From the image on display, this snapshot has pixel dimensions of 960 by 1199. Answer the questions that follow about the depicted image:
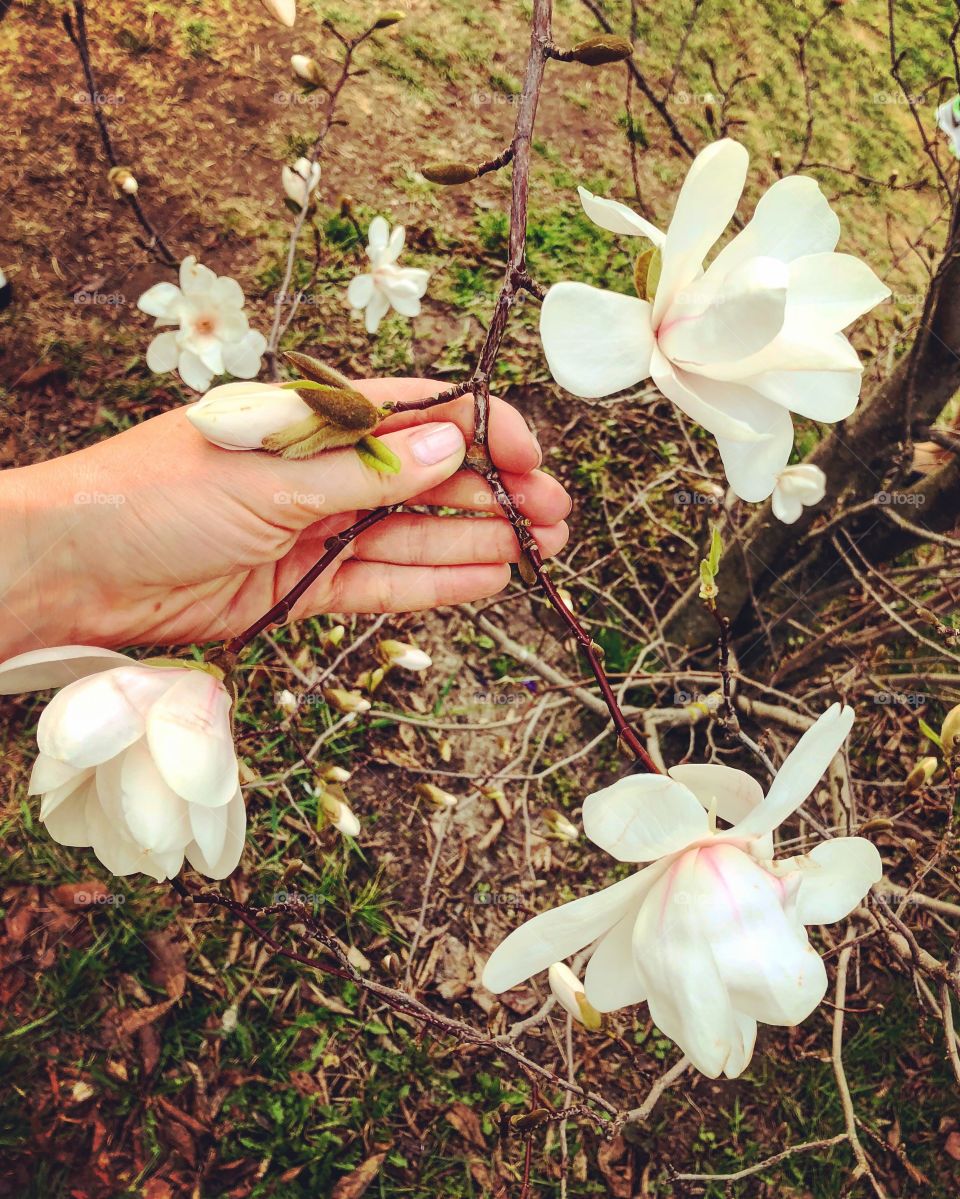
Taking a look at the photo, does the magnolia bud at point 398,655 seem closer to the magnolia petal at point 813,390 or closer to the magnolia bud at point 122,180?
the magnolia petal at point 813,390

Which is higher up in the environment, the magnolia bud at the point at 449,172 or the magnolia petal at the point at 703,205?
the magnolia petal at the point at 703,205

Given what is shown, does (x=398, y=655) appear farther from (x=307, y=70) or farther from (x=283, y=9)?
(x=307, y=70)

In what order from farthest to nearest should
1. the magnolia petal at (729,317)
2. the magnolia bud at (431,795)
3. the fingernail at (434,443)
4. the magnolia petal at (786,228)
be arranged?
the magnolia bud at (431,795)
the fingernail at (434,443)
the magnolia petal at (786,228)
the magnolia petal at (729,317)

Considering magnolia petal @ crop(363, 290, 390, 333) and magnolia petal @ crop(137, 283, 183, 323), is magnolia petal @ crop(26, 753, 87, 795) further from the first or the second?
magnolia petal @ crop(363, 290, 390, 333)

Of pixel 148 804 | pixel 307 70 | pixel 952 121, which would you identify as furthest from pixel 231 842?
pixel 952 121

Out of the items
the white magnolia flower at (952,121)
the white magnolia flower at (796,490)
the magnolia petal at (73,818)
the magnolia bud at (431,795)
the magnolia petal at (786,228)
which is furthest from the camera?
the white magnolia flower at (796,490)

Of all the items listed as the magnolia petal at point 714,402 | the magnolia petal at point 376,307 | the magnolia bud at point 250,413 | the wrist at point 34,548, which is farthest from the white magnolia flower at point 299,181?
the magnolia petal at point 714,402
